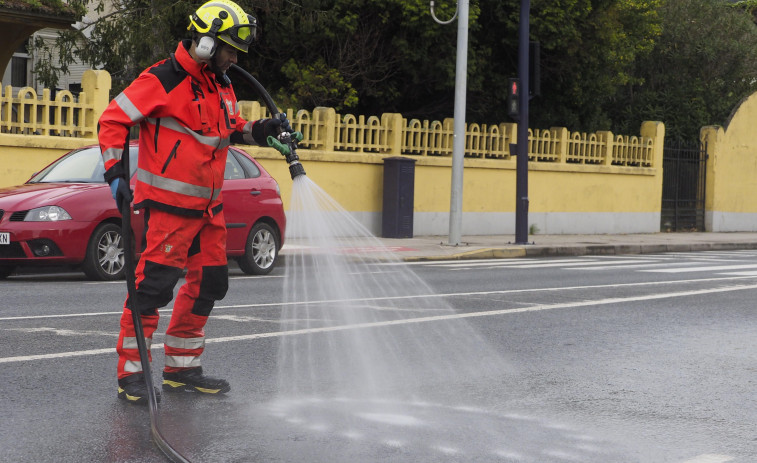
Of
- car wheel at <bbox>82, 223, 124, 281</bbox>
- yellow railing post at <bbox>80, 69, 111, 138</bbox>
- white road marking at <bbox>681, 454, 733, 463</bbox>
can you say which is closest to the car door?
car wheel at <bbox>82, 223, 124, 281</bbox>

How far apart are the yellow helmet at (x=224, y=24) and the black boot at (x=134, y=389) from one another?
1730mm

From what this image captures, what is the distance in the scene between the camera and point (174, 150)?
5.48 meters

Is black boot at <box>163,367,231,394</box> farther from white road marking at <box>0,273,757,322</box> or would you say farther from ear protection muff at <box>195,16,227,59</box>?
ear protection muff at <box>195,16,227,59</box>

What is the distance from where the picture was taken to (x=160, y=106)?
542 centimetres

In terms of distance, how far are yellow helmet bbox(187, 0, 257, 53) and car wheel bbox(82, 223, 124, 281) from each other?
6434mm

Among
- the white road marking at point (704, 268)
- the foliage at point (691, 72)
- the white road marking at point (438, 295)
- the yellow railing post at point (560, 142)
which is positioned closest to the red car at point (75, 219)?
the white road marking at point (438, 295)

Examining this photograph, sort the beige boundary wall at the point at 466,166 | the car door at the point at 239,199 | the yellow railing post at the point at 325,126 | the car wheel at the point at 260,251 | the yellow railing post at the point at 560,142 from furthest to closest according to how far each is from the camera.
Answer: the yellow railing post at the point at 560,142 < the yellow railing post at the point at 325,126 < the beige boundary wall at the point at 466,166 < the car wheel at the point at 260,251 < the car door at the point at 239,199

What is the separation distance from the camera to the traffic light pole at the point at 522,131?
19.4 metres

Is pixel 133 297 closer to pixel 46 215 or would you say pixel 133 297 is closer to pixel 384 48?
pixel 46 215

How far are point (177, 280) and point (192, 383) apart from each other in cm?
60

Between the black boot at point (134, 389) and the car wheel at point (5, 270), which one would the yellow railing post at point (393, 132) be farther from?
the black boot at point (134, 389)

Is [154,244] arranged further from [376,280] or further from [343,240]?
[376,280]

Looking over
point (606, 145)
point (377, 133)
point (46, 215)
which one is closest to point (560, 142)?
point (606, 145)

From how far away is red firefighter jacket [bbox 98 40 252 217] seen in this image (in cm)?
539
